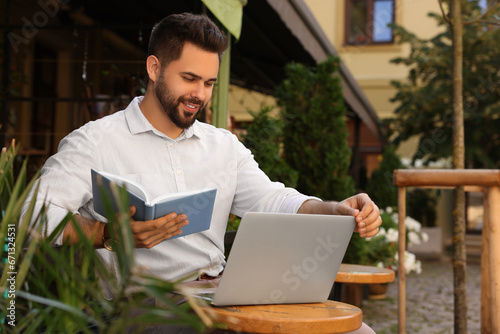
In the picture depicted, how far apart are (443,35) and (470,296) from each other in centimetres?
613

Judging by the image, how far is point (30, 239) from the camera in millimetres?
1025

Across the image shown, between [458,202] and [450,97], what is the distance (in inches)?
324

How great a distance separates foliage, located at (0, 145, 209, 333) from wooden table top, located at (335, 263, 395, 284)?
2096mm

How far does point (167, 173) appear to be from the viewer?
2189 millimetres

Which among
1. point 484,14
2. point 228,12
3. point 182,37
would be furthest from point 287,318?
point 484,14

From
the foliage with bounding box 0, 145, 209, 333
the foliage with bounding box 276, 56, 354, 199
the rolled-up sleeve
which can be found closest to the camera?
the foliage with bounding box 0, 145, 209, 333

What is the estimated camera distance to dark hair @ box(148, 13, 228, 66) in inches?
84.3

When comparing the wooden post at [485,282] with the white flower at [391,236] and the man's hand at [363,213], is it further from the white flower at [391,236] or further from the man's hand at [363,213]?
the white flower at [391,236]

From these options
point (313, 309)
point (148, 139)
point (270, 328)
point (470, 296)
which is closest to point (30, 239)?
point (270, 328)

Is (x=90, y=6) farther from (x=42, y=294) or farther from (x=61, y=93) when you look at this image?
(x=42, y=294)

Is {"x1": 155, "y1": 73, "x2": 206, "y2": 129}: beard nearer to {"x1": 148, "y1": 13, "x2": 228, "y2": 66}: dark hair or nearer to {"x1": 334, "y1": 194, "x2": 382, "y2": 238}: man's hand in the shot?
{"x1": 148, "y1": 13, "x2": 228, "y2": 66}: dark hair

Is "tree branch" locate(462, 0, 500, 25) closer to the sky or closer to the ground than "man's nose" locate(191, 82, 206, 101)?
closer to the sky

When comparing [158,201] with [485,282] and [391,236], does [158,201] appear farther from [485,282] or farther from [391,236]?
[391,236]

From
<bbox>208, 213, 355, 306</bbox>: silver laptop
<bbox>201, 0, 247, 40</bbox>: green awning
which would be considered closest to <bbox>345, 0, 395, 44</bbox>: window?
<bbox>201, 0, 247, 40</bbox>: green awning
